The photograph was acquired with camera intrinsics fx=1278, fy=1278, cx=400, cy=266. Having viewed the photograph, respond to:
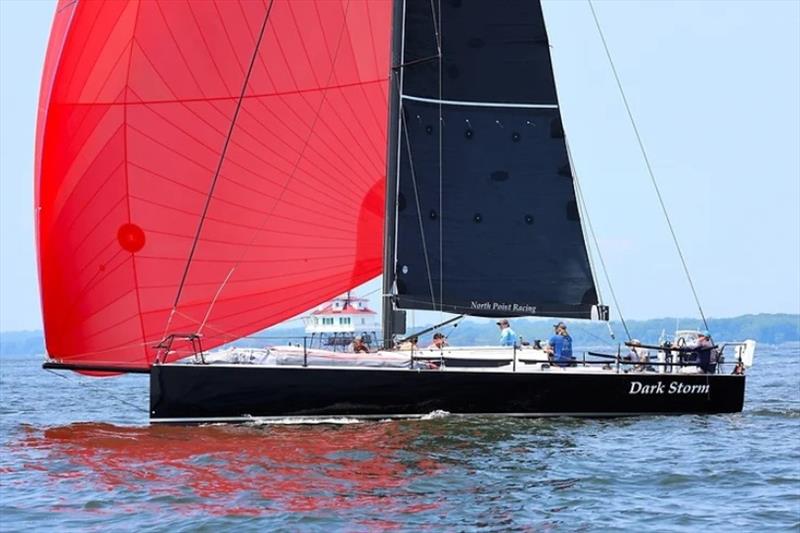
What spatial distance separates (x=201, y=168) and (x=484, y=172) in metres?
5.20

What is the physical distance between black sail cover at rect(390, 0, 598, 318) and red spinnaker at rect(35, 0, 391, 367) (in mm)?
762

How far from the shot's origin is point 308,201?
2062cm

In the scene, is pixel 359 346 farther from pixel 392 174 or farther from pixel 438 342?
pixel 392 174

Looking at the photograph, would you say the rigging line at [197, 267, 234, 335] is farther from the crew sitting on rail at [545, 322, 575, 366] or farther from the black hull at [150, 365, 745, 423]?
the crew sitting on rail at [545, 322, 575, 366]

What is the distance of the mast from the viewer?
21344 mm

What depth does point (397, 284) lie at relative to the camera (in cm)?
2141

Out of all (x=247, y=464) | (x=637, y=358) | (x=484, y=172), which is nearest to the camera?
(x=247, y=464)

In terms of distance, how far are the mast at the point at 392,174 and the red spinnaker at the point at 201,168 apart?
19cm

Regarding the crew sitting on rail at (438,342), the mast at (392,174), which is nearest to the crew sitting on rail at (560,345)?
the crew sitting on rail at (438,342)

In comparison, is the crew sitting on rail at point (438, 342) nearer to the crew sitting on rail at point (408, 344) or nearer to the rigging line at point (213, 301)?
the crew sitting on rail at point (408, 344)

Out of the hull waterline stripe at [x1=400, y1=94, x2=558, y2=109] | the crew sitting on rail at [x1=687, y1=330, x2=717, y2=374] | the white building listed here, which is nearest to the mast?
the hull waterline stripe at [x1=400, y1=94, x2=558, y2=109]

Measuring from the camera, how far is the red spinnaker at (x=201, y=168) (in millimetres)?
19078

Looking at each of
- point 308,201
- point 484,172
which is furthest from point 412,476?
point 484,172

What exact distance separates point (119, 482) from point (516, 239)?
956 centimetres
